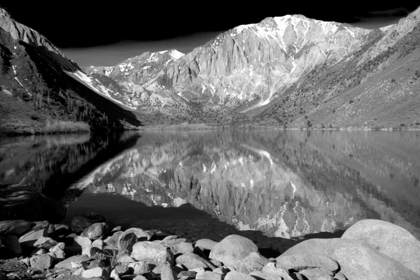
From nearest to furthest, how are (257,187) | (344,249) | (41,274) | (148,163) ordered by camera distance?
(41,274) → (344,249) → (257,187) → (148,163)

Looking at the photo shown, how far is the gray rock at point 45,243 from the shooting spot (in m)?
22.2

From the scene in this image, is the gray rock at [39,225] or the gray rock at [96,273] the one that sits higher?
the gray rock at [96,273]

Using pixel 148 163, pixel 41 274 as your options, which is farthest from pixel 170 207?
pixel 148 163

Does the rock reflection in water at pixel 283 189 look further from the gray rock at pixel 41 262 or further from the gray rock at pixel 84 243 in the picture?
the gray rock at pixel 41 262

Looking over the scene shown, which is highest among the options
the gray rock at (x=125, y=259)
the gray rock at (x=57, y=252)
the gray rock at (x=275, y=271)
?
the gray rock at (x=275, y=271)

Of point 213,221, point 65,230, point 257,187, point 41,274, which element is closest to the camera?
point 41,274

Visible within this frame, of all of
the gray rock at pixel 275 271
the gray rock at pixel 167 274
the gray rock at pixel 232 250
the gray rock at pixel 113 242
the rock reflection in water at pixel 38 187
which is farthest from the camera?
the rock reflection in water at pixel 38 187

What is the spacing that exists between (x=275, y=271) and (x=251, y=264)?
5.94ft

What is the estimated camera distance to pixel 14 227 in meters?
25.3

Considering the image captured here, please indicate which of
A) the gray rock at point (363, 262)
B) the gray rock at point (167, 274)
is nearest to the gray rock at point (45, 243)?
the gray rock at point (167, 274)

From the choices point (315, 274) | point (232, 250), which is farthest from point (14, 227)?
point (315, 274)

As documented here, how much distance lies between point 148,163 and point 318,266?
212ft

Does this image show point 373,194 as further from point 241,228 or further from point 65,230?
point 65,230

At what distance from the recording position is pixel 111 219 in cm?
3331
